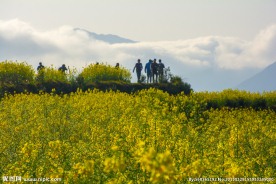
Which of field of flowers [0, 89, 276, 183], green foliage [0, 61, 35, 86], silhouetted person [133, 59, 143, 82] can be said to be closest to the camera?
field of flowers [0, 89, 276, 183]

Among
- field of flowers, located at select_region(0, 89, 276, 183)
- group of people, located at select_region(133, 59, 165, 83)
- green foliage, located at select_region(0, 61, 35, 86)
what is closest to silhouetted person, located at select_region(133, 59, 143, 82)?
group of people, located at select_region(133, 59, 165, 83)

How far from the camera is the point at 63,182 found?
6293 mm

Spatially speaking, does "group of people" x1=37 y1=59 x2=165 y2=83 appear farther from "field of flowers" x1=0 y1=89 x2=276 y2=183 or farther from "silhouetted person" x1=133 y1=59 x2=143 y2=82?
"field of flowers" x1=0 y1=89 x2=276 y2=183

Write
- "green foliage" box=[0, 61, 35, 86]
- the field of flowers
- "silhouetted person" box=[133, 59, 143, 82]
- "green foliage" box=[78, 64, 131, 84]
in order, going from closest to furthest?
the field of flowers, "green foliage" box=[0, 61, 35, 86], "green foliage" box=[78, 64, 131, 84], "silhouetted person" box=[133, 59, 143, 82]

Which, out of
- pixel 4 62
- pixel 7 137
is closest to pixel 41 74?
pixel 4 62

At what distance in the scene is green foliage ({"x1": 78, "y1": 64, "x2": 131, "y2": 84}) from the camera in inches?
1287

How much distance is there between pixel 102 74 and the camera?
33.0m

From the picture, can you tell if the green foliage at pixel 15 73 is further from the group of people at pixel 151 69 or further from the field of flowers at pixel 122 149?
the field of flowers at pixel 122 149

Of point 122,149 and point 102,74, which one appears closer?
point 122,149

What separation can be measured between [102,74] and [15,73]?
5.74m

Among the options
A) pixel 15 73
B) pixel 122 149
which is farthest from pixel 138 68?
pixel 122 149

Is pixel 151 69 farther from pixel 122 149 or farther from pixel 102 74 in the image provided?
pixel 122 149

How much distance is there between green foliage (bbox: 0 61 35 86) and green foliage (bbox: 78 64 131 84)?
11.1ft

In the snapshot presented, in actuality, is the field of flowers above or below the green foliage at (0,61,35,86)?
below
